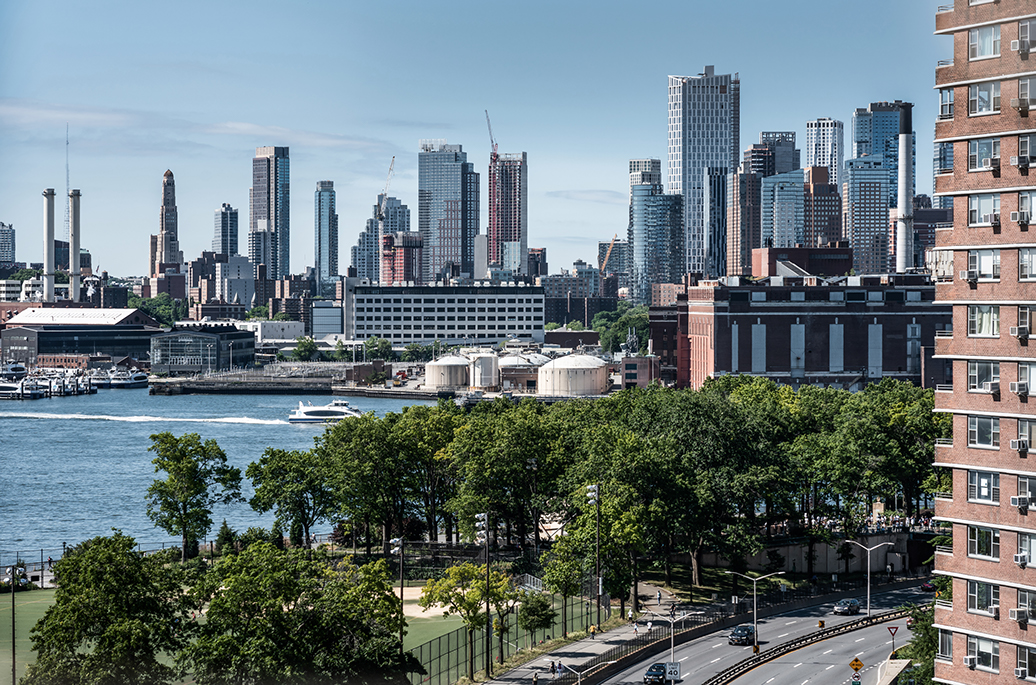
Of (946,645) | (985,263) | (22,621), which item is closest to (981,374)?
(985,263)

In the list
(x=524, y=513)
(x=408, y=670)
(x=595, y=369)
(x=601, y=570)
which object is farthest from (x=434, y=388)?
(x=408, y=670)

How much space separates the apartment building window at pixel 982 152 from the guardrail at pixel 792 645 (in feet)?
72.4

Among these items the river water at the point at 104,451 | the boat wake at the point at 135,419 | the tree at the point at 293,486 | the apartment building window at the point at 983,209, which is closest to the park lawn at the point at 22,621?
the river water at the point at 104,451

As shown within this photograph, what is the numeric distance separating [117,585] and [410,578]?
25.2m

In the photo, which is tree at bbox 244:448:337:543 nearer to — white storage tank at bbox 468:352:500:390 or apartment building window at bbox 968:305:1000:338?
apartment building window at bbox 968:305:1000:338

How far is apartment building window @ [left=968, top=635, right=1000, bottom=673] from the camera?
80.8 feet

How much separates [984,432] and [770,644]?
80.2 ft

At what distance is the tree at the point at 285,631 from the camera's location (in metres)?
33.5

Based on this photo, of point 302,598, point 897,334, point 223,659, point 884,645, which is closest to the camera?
point 223,659

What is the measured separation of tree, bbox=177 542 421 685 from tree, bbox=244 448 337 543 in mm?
27441

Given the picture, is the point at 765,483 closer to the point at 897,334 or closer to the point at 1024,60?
the point at 1024,60

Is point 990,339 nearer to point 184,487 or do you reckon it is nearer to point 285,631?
point 285,631

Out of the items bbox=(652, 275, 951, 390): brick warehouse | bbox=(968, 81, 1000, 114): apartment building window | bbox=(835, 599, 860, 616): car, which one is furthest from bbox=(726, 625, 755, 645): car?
bbox=(652, 275, 951, 390): brick warehouse

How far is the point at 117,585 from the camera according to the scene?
34.8m
